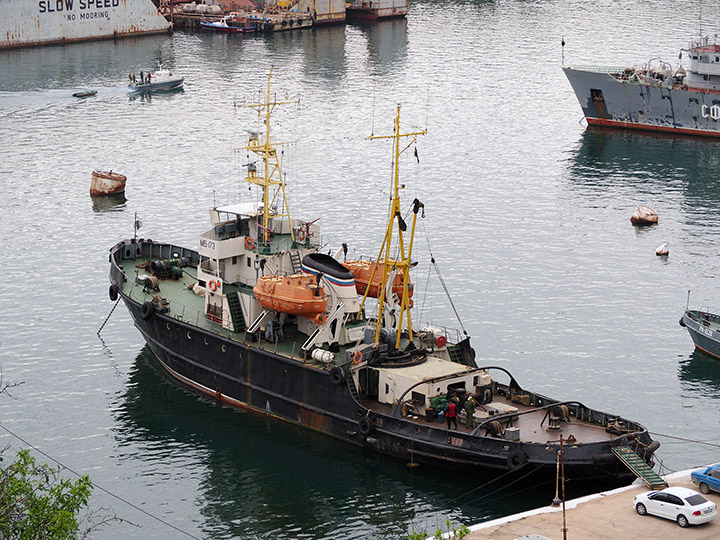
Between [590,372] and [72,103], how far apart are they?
268ft

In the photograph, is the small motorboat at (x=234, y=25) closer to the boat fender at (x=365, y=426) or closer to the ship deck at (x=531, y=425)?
the ship deck at (x=531, y=425)

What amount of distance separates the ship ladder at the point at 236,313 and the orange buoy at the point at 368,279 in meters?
5.36

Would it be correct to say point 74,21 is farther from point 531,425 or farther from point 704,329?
point 531,425

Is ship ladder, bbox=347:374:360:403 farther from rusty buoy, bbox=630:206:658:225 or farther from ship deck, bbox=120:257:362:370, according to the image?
rusty buoy, bbox=630:206:658:225

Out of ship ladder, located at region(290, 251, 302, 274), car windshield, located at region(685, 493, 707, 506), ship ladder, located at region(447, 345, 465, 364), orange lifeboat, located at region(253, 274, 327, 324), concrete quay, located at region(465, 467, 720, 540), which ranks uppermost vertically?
ship ladder, located at region(290, 251, 302, 274)

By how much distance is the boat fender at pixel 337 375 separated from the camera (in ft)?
156

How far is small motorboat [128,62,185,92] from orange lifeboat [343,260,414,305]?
8121 centimetres

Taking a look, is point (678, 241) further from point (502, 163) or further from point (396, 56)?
point (396, 56)

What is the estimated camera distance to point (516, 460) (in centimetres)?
4384

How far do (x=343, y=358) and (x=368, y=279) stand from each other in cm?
509

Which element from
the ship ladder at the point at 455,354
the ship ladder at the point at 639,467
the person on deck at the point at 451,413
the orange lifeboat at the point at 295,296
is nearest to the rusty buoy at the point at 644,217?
the ship ladder at the point at 455,354

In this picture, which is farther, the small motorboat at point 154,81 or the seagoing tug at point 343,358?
the small motorboat at point 154,81

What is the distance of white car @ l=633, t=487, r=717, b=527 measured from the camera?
127 feet

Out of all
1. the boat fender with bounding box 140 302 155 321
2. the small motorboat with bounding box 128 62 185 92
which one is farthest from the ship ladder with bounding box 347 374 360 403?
the small motorboat with bounding box 128 62 185 92
